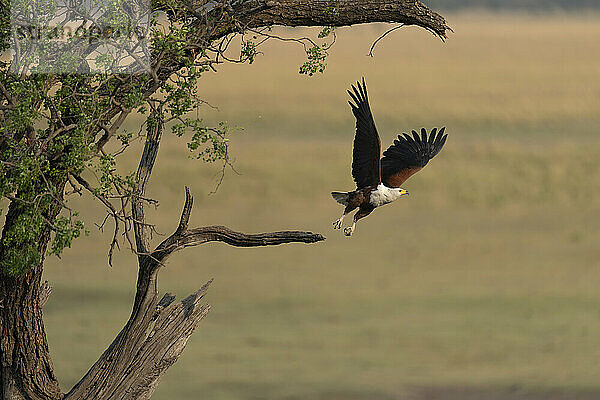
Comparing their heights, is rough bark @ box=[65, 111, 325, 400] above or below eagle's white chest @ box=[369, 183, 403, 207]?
below

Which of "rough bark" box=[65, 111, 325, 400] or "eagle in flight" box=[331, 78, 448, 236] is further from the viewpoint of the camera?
"rough bark" box=[65, 111, 325, 400]

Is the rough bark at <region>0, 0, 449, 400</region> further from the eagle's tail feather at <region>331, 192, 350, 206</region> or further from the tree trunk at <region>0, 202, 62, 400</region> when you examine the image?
the eagle's tail feather at <region>331, 192, 350, 206</region>

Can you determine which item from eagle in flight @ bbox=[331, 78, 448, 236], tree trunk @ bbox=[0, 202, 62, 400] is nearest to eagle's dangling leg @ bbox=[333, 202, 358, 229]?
eagle in flight @ bbox=[331, 78, 448, 236]

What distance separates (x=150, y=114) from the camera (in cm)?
1083

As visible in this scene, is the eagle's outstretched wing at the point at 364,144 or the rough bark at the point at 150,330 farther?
the rough bark at the point at 150,330

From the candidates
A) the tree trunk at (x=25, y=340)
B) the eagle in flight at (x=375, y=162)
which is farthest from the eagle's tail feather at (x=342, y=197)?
the tree trunk at (x=25, y=340)

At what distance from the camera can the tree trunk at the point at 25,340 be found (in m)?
11.2

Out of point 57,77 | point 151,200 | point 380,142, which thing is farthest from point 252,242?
point 57,77

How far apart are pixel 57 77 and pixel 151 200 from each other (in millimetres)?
1667

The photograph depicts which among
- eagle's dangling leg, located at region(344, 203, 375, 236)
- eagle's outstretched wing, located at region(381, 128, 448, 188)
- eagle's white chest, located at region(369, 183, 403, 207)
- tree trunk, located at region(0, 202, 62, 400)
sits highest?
eagle's outstretched wing, located at region(381, 128, 448, 188)

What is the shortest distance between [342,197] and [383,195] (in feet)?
1.50

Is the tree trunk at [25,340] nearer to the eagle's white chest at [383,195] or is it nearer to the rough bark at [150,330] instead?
the rough bark at [150,330]

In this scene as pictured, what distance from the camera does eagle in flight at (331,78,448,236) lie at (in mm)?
10266

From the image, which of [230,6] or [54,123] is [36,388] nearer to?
[54,123]
